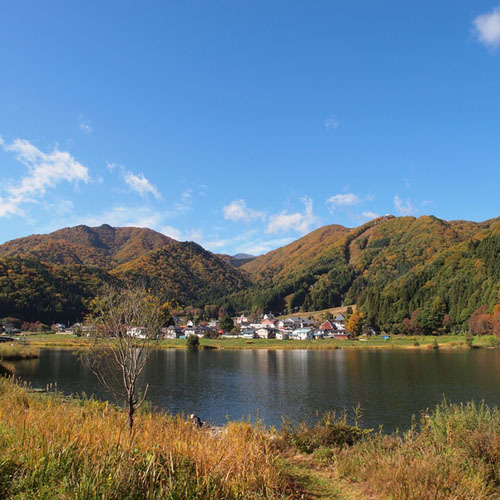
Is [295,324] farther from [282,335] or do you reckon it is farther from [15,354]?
[15,354]

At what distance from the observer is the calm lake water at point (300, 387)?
23.6 metres

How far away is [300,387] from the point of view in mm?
32969

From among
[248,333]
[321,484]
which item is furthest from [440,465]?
[248,333]

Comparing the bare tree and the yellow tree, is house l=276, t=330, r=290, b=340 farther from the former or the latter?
the bare tree

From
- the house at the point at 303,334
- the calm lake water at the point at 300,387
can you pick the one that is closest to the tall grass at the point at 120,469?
the calm lake water at the point at 300,387

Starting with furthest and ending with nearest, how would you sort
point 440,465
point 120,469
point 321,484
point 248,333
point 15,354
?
1. point 248,333
2. point 15,354
3. point 321,484
4. point 440,465
5. point 120,469

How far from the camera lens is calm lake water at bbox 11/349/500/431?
23.6 meters

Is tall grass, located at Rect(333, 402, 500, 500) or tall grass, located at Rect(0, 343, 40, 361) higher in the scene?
tall grass, located at Rect(333, 402, 500, 500)

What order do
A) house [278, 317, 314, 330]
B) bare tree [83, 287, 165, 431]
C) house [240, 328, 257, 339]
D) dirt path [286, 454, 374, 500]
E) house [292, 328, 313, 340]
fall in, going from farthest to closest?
house [278, 317, 314, 330] < house [240, 328, 257, 339] < house [292, 328, 313, 340] < bare tree [83, 287, 165, 431] < dirt path [286, 454, 374, 500]

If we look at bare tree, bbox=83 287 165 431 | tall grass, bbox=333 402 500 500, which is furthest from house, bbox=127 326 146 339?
tall grass, bbox=333 402 500 500

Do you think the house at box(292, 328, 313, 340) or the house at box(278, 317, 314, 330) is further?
the house at box(278, 317, 314, 330)

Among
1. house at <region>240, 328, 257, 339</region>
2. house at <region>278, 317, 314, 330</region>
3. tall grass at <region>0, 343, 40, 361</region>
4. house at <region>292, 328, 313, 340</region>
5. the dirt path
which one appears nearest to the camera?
the dirt path

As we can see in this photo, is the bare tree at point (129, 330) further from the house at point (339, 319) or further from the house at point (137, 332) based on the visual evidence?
the house at point (339, 319)

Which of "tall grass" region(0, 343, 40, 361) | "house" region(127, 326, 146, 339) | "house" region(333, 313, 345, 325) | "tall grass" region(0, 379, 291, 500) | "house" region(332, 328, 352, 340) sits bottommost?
"house" region(332, 328, 352, 340)
